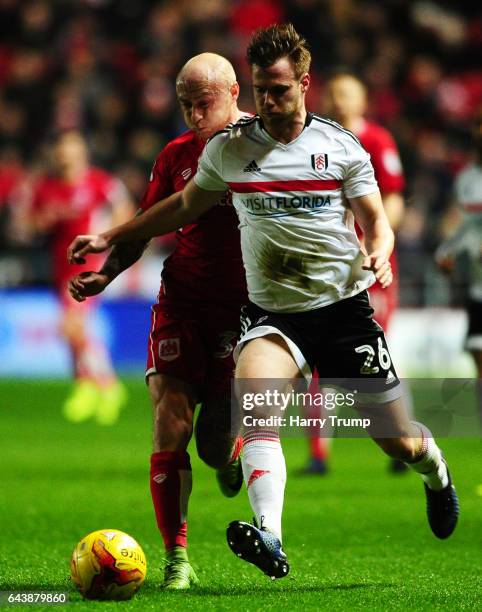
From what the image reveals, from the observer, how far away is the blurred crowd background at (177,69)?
58.6 feet

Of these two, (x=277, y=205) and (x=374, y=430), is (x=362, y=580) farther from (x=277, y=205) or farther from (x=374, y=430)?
(x=277, y=205)

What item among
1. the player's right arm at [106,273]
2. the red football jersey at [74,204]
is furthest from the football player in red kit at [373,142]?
the red football jersey at [74,204]

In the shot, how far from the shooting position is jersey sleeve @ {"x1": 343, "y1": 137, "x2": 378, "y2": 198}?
523 centimetres

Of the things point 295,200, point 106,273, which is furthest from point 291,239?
point 106,273

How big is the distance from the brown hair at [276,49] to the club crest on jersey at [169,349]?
1.32m

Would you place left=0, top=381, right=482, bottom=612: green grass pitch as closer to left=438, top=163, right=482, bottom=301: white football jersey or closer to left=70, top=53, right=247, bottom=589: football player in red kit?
left=70, top=53, right=247, bottom=589: football player in red kit

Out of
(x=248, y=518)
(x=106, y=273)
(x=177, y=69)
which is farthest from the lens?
(x=177, y=69)

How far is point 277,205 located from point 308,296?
408 mm

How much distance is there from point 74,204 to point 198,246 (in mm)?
7825

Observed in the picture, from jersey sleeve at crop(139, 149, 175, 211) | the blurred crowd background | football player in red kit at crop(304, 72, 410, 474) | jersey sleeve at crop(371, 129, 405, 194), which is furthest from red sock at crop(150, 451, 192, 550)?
the blurred crowd background

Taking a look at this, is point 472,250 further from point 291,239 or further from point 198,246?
point 291,239

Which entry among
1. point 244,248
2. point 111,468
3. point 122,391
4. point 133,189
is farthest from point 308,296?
point 133,189

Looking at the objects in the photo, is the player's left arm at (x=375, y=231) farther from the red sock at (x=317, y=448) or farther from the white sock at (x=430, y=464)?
the red sock at (x=317, y=448)

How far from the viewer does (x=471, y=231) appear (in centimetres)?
913
